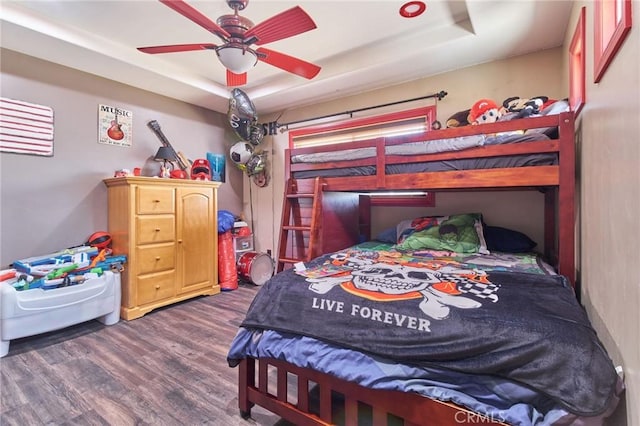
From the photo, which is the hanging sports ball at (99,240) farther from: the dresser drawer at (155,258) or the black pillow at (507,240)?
the black pillow at (507,240)

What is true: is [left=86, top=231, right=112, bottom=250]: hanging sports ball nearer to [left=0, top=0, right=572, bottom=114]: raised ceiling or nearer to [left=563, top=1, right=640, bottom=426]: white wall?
[left=0, top=0, right=572, bottom=114]: raised ceiling

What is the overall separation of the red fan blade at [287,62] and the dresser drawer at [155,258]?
2129 mm

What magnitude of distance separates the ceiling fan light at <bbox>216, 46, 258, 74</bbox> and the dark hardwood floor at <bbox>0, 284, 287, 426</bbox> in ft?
6.43

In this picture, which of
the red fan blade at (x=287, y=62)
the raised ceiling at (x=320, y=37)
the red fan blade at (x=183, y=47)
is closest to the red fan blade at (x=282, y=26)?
the red fan blade at (x=287, y=62)

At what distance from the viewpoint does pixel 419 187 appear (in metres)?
2.03

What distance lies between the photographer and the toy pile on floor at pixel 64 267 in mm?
2248

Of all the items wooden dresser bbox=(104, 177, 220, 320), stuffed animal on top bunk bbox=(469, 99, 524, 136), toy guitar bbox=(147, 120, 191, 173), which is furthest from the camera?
toy guitar bbox=(147, 120, 191, 173)

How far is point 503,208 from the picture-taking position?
269 centimetres

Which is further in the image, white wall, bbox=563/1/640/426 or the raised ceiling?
the raised ceiling

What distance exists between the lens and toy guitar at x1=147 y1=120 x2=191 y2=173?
335 centimetres

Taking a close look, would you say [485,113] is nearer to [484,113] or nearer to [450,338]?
[484,113]

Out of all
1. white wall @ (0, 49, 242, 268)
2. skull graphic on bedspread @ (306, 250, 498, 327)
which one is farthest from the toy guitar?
skull graphic on bedspread @ (306, 250, 498, 327)

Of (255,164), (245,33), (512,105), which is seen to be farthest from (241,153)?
(512,105)

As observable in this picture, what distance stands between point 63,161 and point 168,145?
1.01 metres
